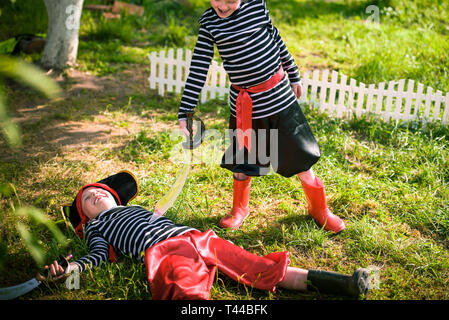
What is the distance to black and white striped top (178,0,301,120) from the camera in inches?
99.0

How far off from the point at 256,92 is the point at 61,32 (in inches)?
151

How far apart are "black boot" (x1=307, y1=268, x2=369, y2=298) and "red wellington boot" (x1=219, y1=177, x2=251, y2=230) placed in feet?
2.66

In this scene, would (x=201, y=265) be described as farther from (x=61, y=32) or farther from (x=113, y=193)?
(x=61, y=32)

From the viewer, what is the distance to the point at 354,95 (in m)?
5.10

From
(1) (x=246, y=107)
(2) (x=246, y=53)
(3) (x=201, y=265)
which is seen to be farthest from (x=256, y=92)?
(3) (x=201, y=265)

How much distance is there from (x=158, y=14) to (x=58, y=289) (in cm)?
647

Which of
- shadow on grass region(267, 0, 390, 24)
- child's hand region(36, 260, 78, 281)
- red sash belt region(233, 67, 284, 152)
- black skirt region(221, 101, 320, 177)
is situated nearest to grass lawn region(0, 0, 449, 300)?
child's hand region(36, 260, 78, 281)

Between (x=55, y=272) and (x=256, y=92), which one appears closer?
(x=55, y=272)

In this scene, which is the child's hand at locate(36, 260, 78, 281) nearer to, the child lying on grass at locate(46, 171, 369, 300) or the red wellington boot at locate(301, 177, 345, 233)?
the child lying on grass at locate(46, 171, 369, 300)

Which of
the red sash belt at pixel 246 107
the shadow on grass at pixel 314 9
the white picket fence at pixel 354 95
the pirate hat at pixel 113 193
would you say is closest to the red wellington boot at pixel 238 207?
the red sash belt at pixel 246 107

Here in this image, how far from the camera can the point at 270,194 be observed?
3.54 metres

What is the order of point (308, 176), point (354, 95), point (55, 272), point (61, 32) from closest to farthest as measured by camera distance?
point (55, 272), point (308, 176), point (354, 95), point (61, 32)
